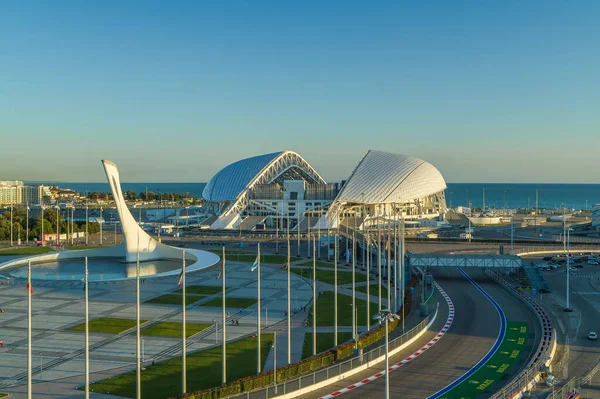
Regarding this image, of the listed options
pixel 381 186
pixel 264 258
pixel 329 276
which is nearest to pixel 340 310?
pixel 329 276

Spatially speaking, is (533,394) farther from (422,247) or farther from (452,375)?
(422,247)

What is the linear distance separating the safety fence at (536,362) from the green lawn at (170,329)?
20564mm

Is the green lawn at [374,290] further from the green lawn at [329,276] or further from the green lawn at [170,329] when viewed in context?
the green lawn at [170,329]

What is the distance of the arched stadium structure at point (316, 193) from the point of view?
11525 centimetres

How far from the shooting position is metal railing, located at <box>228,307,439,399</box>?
85.1 ft

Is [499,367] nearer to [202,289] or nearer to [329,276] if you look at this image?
[202,289]

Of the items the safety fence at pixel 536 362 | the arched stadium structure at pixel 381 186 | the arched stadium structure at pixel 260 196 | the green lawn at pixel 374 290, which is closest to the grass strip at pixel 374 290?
the green lawn at pixel 374 290

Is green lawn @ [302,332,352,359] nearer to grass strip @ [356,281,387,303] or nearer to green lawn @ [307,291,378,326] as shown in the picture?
green lawn @ [307,291,378,326]

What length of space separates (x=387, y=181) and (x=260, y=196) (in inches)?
1269

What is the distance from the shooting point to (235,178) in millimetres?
136500

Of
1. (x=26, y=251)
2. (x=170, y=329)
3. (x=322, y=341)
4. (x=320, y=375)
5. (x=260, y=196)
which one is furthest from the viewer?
(x=260, y=196)

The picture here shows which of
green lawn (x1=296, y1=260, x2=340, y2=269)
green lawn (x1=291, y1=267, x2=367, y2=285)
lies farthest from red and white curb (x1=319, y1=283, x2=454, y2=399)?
green lawn (x1=296, y1=260, x2=340, y2=269)

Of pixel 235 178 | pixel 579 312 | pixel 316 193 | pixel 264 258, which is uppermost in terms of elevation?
pixel 235 178

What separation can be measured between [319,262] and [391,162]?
51909 mm
